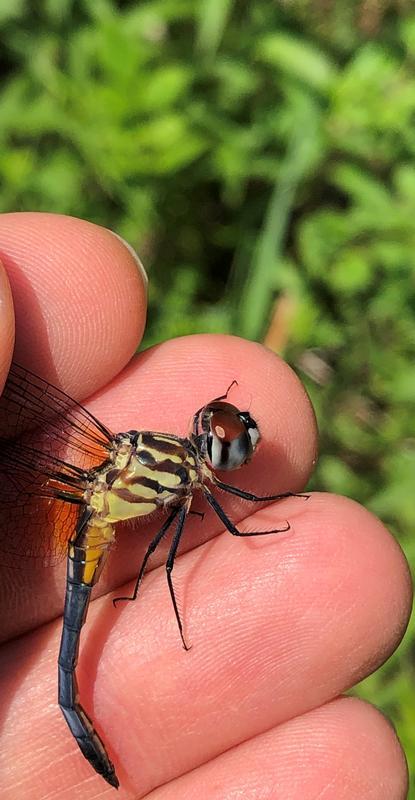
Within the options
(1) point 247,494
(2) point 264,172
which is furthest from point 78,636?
(2) point 264,172

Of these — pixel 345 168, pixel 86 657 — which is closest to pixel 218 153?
pixel 345 168

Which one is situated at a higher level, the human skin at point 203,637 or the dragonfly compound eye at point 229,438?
the dragonfly compound eye at point 229,438

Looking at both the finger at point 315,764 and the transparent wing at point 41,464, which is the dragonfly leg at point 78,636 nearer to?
the transparent wing at point 41,464

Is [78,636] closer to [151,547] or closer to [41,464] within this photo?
[151,547]

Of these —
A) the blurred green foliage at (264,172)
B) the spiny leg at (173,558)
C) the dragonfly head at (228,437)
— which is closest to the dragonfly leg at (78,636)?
the spiny leg at (173,558)

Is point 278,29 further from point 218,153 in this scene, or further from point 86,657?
point 86,657

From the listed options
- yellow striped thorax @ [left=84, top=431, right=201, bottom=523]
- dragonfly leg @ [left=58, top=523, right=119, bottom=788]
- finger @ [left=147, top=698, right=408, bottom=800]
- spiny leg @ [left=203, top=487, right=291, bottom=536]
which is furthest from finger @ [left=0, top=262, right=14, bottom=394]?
finger @ [left=147, top=698, right=408, bottom=800]

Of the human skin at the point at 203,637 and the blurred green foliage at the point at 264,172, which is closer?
the human skin at the point at 203,637
